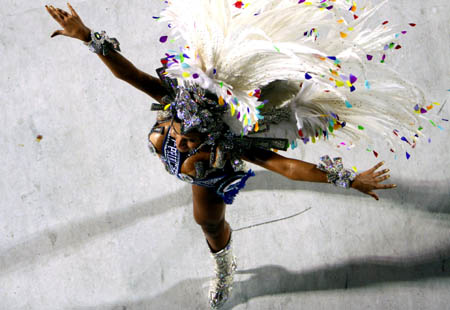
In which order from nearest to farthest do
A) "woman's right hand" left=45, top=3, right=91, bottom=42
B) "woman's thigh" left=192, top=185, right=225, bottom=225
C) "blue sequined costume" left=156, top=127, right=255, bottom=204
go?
"woman's right hand" left=45, top=3, right=91, bottom=42
"blue sequined costume" left=156, top=127, right=255, bottom=204
"woman's thigh" left=192, top=185, right=225, bottom=225

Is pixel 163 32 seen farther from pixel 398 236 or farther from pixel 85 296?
pixel 398 236

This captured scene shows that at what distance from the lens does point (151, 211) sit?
2.47 m

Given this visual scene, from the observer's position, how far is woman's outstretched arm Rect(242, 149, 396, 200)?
130cm

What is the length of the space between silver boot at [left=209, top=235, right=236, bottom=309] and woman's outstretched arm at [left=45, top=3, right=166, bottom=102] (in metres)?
0.92

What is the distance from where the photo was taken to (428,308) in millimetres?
2248

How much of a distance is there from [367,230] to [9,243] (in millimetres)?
2095

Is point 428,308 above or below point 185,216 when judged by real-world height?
below

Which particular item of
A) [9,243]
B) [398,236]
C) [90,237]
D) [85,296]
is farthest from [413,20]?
[9,243]

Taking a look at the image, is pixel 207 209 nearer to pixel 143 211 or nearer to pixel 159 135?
pixel 159 135

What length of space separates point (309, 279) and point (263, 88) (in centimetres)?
134

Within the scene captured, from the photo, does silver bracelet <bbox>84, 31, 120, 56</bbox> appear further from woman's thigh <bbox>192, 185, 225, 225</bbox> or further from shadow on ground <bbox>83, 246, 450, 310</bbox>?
shadow on ground <bbox>83, 246, 450, 310</bbox>

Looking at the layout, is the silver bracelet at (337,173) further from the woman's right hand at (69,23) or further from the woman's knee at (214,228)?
the woman's right hand at (69,23)

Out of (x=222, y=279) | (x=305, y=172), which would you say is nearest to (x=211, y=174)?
(x=305, y=172)

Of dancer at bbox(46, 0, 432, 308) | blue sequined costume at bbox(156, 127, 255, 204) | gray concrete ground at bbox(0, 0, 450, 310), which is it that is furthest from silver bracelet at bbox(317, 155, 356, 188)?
gray concrete ground at bbox(0, 0, 450, 310)
